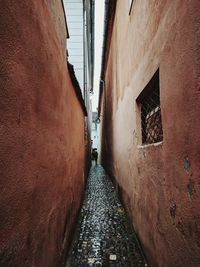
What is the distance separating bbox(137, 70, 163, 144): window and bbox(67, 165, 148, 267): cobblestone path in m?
1.80

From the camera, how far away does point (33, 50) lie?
4.47 feet

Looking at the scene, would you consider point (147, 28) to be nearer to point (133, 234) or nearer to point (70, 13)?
point (133, 234)

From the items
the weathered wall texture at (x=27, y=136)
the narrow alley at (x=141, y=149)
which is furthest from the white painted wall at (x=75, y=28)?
the weathered wall texture at (x=27, y=136)

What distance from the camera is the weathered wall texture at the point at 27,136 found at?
94 centimetres

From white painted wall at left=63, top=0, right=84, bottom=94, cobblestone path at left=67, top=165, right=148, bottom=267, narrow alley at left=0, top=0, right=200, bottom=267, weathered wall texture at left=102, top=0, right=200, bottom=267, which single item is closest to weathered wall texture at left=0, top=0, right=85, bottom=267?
narrow alley at left=0, top=0, right=200, bottom=267

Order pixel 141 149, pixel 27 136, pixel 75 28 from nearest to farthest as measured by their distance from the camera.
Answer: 1. pixel 27 136
2. pixel 141 149
3. pixel 75 28

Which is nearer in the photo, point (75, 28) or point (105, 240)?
point (105, 240)

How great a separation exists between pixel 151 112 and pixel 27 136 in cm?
203

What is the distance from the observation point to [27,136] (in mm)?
1218

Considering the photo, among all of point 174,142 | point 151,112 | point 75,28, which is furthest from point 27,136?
point 75,28

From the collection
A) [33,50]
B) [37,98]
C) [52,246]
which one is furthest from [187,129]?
[52,246]

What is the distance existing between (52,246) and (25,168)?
1126 millimetres

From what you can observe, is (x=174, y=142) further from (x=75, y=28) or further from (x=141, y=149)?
(x=75, y=28)

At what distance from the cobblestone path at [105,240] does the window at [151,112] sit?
180 cm
